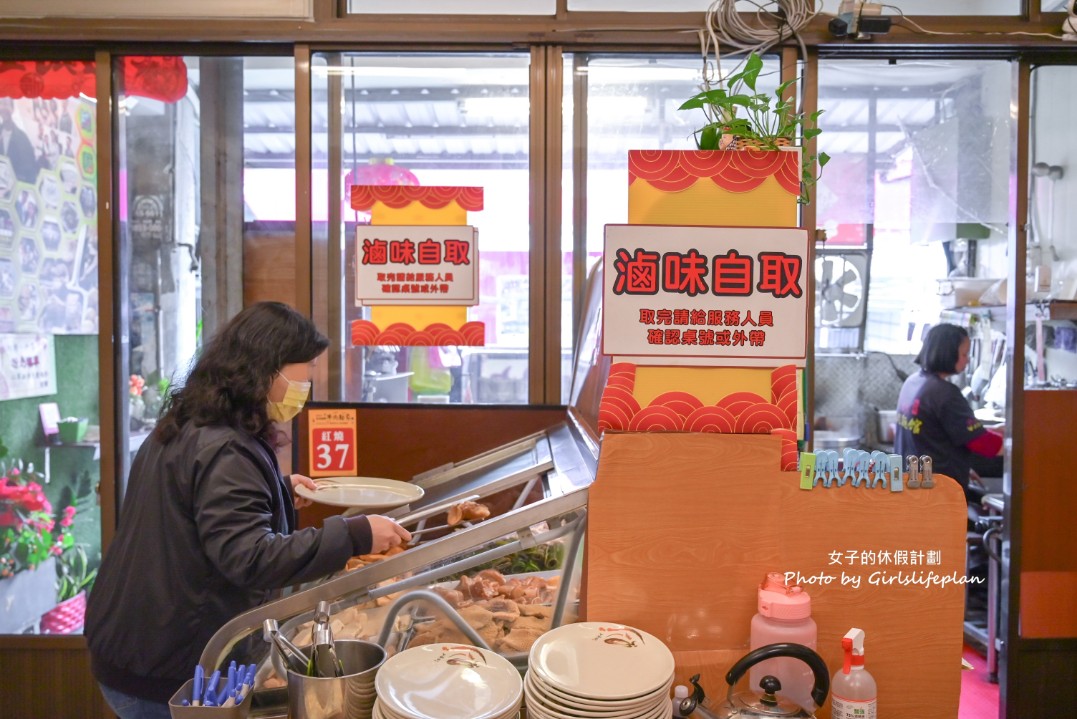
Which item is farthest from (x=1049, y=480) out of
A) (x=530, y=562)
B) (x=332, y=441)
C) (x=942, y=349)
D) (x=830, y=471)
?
(x=332, y=441)

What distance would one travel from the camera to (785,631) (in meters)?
1.52

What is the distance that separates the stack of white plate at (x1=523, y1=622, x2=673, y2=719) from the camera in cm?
127

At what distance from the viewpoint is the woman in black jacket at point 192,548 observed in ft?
5.47

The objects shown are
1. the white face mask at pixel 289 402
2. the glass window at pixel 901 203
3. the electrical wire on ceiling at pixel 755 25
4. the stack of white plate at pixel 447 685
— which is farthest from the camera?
the glass window at pixel 901 203

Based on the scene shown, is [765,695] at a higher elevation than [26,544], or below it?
higher

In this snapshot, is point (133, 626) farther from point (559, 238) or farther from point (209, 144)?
point (209, 144)

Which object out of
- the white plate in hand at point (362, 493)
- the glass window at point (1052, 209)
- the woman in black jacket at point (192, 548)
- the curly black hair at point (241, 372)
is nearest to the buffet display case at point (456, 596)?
the woman in black jacket at point (192, 548)

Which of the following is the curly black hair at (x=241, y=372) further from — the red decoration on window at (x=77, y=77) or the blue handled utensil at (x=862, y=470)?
the red decoration on window at (x=77, y=77)

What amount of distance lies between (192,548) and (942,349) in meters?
3.55

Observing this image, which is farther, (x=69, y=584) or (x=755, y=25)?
(x=69, y=584)

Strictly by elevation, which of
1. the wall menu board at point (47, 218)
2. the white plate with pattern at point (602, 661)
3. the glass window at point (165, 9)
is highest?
the glass window at point (165, 9)

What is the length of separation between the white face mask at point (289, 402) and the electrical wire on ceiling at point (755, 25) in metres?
2.03

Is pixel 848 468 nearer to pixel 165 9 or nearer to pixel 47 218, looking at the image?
pixel 165 9

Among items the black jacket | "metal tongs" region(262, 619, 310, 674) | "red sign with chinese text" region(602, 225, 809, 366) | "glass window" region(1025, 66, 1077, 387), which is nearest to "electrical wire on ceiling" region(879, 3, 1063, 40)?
"glass window" region(1025, 66, 1077, 387)
